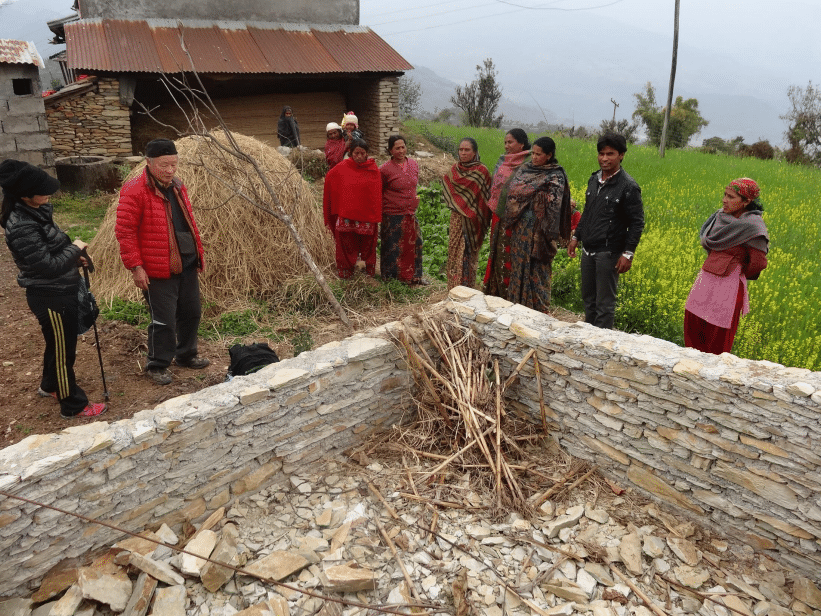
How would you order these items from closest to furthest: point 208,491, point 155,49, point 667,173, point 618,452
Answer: point 208,491 → point 618,452 → point 155,49 → point 667,173

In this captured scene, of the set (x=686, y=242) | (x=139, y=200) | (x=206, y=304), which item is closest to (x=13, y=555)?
(x=139, y=200)

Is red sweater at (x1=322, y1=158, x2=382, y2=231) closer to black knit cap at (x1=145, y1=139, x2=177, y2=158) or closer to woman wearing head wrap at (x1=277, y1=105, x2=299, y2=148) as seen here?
black knit cap at (x1=145, y1=139, x2=177, y2=158)

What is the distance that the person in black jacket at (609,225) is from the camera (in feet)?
13.1

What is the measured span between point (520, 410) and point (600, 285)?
1.27 metres

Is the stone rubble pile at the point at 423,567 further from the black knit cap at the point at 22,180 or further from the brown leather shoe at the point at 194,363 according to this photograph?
the black knit cap at the point at 22,180

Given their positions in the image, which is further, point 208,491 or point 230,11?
point 230,11

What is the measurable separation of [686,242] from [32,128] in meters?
9.69

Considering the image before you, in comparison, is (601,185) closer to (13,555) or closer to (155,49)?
(13,555)

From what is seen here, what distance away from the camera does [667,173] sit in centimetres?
1198

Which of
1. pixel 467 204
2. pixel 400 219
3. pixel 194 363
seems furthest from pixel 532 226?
pixel 194 363

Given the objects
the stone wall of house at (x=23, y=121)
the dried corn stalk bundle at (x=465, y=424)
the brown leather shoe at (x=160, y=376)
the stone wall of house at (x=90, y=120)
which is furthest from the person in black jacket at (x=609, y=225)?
the stone wall of house at (x=90, y=120)

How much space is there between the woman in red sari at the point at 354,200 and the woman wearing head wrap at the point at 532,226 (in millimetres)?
Answer: 1369

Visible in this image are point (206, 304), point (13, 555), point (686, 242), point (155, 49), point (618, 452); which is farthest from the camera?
point (155, 49)

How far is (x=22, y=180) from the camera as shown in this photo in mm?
3012
